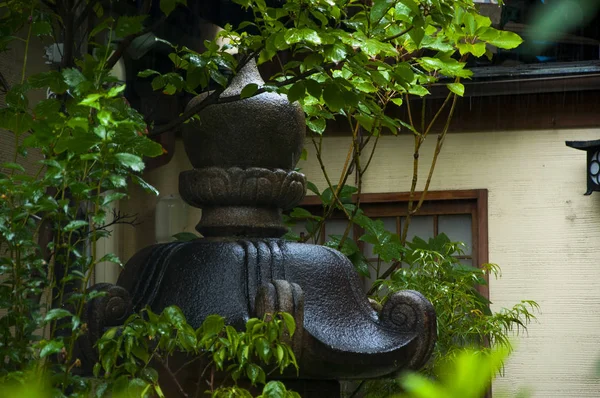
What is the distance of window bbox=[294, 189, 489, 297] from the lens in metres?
7.07

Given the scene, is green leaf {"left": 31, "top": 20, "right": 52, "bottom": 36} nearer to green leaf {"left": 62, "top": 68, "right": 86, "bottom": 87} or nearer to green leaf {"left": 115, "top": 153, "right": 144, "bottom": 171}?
green leaf {"left": 62, "top": 68, "right": 86, "bottom": 87}

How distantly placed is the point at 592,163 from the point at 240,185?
435 cm

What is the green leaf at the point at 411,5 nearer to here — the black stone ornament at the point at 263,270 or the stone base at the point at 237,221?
the black stone ornament at the point at 263,270

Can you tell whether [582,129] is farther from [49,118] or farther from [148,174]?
[49,118]

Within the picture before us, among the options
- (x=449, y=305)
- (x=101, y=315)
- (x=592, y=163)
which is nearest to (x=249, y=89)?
(x=101, y=315)

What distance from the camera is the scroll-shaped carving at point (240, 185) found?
9.61ft

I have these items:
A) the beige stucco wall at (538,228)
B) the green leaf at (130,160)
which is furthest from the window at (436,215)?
the green leaf at (130,160)

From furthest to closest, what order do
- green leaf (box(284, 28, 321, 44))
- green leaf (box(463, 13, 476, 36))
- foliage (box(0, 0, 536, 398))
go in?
green leaf (box(463, 13, 476, 36)) < green leaf (box(284, 28, 321, 44)) < foliage (box(0, 0, 536, 398))

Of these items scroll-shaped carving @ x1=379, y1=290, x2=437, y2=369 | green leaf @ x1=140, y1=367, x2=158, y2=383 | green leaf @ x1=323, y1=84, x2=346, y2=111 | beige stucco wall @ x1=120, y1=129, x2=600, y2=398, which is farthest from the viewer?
beige stucco wall @ x1=120, y1=129, x2=600, y2=398

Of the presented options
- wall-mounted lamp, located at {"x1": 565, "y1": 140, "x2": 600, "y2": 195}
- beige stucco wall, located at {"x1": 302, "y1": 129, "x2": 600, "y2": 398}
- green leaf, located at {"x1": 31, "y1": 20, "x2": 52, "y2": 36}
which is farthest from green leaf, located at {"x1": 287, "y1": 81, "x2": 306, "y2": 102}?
beige stucco wall, located at {"x1": 302, "y1": 129, "x2": 600, "y2": 398}

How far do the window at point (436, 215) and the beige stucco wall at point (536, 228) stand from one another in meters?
0.08

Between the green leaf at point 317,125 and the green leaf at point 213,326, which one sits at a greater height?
the green leaf at point 317,125

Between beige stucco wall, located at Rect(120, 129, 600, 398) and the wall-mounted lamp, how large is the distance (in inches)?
8.8

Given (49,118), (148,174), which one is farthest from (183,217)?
(49,118)
